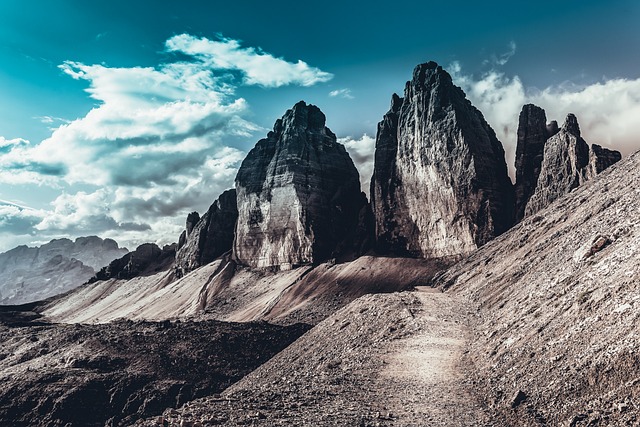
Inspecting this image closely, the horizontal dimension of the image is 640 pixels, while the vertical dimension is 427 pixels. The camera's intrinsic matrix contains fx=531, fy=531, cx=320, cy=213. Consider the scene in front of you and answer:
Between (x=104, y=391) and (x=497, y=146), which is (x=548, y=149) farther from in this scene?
(x=104, y=391)

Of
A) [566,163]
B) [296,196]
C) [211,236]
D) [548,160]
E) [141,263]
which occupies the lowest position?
[141,263]

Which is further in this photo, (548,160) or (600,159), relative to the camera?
(548,160)

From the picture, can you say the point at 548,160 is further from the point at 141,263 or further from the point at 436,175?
the point at 141,263

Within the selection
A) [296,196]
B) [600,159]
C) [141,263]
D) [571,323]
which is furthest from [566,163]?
[141,263]

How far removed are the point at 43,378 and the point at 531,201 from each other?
217ft

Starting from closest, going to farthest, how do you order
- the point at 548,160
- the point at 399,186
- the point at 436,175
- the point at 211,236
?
the point at 548,160
the point at 436,175
the point at 399,186
the point at 211,236

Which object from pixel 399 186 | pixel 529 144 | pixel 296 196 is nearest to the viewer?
pixel 529 144

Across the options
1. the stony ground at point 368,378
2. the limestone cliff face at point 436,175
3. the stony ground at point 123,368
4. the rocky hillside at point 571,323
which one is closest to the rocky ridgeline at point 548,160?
the limestone cliff face at point 436,175

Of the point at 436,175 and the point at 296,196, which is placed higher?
the point at 296,196

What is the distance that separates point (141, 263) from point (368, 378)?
129 m

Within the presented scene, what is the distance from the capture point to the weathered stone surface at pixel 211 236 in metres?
128

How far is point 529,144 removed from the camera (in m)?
85.6

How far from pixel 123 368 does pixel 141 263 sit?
103 meters

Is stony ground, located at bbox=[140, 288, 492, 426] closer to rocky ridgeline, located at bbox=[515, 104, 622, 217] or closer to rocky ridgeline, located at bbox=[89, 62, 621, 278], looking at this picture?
rocky ridgeline, located at bbox=[515, 104, 622, 217]
